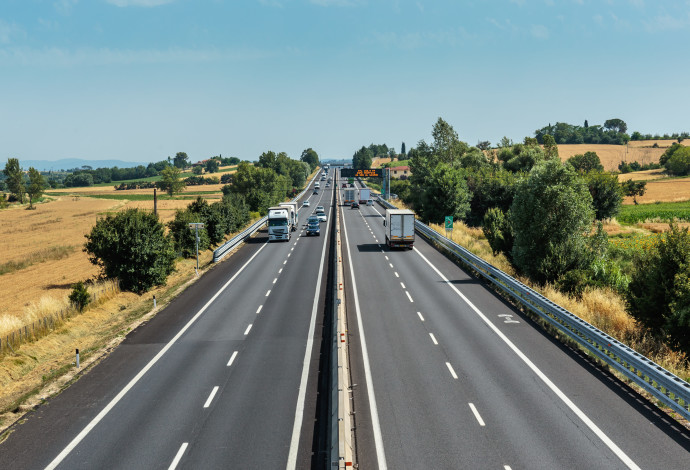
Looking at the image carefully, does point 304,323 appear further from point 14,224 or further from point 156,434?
point 14,224

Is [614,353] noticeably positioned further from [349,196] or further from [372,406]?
[349,196]

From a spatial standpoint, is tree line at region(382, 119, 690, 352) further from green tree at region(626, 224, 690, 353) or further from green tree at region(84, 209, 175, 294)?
green tree at region(84, 209, 175, 294)

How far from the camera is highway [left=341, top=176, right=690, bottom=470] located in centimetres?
1111

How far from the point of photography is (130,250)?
99.6 feet

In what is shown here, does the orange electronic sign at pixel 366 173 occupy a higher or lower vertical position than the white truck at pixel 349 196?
higher

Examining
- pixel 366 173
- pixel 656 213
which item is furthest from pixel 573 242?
pixel 366 173

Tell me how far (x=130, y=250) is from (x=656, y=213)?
7218cm

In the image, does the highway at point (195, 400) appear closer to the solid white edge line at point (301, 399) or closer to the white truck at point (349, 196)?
the solid white edge line at point (301, 399)

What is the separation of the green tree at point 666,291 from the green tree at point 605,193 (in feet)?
148

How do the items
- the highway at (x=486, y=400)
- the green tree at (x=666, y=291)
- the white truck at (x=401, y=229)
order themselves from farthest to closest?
the white truck at (x=401, y=229), the green tree at (x=666, y=291), the highway at (x=486, y=400)

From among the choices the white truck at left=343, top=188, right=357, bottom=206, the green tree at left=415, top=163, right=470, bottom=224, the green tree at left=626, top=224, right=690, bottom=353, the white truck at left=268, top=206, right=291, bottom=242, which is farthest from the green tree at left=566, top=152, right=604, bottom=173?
the green tree at left=626, top=224, right=690, bottom=353

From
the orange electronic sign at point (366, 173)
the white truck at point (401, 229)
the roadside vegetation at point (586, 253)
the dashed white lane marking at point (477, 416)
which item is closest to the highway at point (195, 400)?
the dashed white lane marking at point (477, 416)

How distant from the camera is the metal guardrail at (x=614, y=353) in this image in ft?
40.9

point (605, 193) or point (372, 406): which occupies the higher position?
point (605, 193)
